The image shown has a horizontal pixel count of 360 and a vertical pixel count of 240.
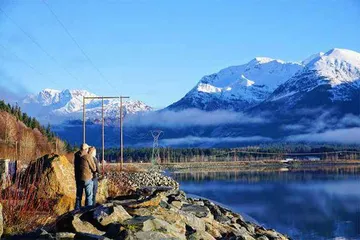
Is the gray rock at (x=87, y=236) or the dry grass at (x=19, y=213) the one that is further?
the dry grass at (x=19, y=213)

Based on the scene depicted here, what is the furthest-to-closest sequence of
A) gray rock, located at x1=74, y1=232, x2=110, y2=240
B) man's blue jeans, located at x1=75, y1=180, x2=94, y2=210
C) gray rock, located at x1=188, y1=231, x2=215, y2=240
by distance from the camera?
man's blue jeans, located at x1=75, y1=180, x2=94, y2=210
gray rock, located at x1=188, y1=231, x2=215, y2=240
gray rock, located at x1=74, y1=232, x2=110, y2=240

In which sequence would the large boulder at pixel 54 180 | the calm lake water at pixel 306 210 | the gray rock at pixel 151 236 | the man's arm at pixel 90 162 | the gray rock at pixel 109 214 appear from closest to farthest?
the gray rock at pixel 151 236, the gray rock at pixel 109 214, the man's arm at pixel 90 162, the large boulder at pixel 54 180, the calm lake water at pixel 306 210

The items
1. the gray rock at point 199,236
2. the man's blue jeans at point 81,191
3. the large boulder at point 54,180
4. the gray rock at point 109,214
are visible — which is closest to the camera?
the gray rock at point 109,214

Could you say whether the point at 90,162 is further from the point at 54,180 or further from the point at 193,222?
the point at 193,222

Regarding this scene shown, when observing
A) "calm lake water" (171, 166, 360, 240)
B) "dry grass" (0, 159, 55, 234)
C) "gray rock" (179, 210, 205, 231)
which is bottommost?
"calm lake water" (171, 166, 360, 240)

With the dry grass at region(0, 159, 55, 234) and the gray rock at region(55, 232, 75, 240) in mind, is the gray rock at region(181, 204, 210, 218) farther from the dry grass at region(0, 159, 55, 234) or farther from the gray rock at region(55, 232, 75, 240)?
the gray rock at region(55, 232, 75, 240)

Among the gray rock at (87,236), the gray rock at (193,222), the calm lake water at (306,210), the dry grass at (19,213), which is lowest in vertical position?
the calm lake water at (306,210)

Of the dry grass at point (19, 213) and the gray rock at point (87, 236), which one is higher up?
the dry grass at point (19, 213)

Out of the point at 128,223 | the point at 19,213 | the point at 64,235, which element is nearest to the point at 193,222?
the point at 128,223

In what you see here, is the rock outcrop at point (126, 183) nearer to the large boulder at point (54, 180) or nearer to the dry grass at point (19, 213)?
the large boulder at point (54, 180)

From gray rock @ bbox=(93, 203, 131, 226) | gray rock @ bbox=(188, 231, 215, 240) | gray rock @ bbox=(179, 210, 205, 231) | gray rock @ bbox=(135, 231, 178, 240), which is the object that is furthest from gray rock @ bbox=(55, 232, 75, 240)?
gray rock @ bbox=(179, 210, 205, 231)

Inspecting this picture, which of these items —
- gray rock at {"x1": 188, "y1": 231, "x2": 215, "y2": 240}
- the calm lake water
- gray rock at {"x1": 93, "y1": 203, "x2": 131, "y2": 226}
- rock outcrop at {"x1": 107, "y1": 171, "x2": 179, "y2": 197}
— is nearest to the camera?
gray rock at {"x1": 93, "y1": 203, "x2": 131, "y2": 226}

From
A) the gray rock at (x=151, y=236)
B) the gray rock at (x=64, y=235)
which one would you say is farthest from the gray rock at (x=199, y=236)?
the gray rock at (x=64, y=235)

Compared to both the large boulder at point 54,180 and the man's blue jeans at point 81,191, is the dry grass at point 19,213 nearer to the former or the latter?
the man's blue jeans at point 81,191
